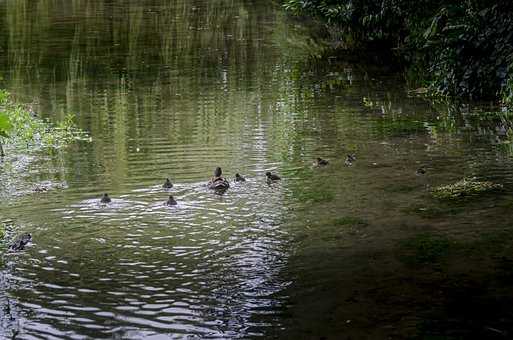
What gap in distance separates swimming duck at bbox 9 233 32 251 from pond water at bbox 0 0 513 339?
0.13m

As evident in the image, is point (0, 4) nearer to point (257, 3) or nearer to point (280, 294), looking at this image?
point (257, 3)

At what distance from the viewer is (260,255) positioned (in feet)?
37.9

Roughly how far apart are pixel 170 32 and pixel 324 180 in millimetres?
29216

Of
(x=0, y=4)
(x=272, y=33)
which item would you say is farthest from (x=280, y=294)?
(x=0, y=4)

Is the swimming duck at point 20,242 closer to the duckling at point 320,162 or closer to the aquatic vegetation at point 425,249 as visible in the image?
the aquatic vegetation at point 425,249

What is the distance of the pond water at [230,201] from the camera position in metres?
9.82

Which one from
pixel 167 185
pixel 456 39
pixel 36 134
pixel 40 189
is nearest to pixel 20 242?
pixel 40 189

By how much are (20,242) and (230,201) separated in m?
3.68

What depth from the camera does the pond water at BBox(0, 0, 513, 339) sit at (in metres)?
9.82

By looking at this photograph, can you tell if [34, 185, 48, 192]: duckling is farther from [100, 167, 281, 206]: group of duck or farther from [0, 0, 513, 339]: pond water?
[100, 167, 281, 206]: group of duck

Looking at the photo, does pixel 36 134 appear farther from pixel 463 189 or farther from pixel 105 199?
pixel 463 189

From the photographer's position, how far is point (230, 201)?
14.1 m

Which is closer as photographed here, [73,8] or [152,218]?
[152,218]

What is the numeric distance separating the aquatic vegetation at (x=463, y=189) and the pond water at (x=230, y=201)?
9.7 inches
